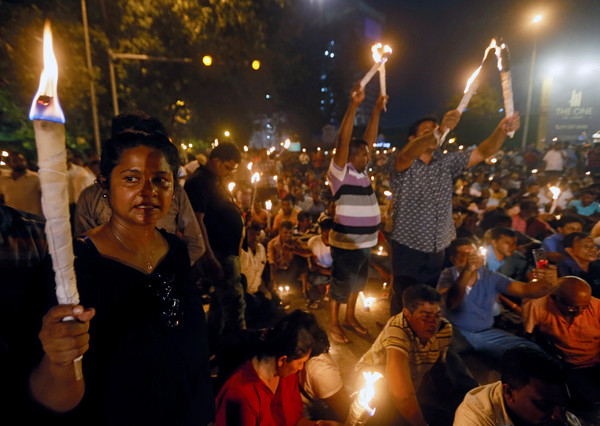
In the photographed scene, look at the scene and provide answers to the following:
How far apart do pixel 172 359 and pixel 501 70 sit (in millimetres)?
3673

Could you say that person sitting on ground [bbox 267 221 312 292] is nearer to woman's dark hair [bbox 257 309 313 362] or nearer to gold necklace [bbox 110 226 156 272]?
woman's dark hair [bbox 257 309 313 362]

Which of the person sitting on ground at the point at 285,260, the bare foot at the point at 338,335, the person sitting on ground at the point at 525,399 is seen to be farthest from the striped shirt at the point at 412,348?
the person sitting on ground at the point at 285,260

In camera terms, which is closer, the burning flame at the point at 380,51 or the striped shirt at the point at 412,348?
the striped shirt at the point at 412,348

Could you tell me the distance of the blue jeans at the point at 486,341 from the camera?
3859 mm

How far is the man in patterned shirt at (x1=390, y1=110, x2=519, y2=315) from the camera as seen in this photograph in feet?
11.8

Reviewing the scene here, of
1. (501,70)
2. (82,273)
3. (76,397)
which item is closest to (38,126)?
(82,273)

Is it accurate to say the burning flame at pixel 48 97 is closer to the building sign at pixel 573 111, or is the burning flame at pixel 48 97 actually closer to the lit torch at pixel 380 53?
the lit torch at pixel 380 53

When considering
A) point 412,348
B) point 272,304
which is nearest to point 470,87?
point 412,348

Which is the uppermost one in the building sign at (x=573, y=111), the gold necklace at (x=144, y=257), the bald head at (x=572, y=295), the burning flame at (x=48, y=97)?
the building sign at (x=573, y=111)

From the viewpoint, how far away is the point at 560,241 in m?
5.21

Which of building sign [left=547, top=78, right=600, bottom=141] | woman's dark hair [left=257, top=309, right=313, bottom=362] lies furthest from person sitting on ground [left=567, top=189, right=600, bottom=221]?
building sign [left=547, top=78, right=600, bottom=141]

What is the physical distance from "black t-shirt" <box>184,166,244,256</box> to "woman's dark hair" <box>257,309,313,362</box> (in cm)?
148

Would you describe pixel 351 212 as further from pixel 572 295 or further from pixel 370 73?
pixel 572 295

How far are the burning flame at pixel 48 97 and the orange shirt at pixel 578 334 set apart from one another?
4690 millimetres
